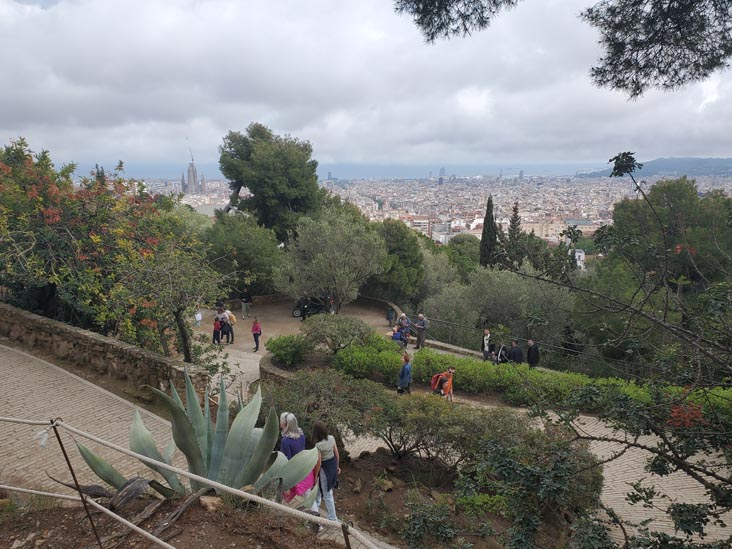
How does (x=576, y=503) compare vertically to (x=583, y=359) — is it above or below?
above

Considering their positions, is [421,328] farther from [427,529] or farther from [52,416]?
[427,529]

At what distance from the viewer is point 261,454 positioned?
14.0ft

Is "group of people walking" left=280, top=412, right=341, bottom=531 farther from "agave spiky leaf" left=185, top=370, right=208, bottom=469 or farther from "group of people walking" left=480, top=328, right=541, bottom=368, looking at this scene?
"group of people walking" left=480, top=328, right=541, bottom=368

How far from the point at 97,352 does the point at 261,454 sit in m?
5.25

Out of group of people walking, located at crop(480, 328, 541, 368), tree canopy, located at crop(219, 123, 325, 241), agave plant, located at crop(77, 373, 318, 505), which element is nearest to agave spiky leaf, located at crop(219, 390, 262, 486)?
agave plant, located at crop(77, 373, 318, 505)

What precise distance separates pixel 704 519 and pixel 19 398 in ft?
26.5

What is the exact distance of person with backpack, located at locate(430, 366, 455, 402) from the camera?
9336 millimetres

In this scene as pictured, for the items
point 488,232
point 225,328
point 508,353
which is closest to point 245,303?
point 225,328

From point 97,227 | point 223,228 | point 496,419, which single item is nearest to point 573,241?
point 496,419

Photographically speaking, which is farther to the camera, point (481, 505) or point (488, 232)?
point (488, 232)

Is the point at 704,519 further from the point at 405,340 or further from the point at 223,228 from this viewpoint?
the point at 223,228

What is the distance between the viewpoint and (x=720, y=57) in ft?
19.5

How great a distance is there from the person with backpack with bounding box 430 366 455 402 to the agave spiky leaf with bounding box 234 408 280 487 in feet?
18.1

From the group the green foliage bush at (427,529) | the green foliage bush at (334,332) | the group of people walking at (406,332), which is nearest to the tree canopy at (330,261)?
the group of people walking at (406,332)
